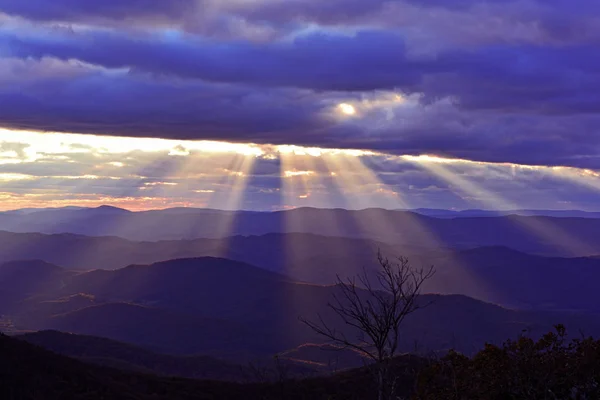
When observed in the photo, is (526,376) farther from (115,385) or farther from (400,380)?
(115,385)

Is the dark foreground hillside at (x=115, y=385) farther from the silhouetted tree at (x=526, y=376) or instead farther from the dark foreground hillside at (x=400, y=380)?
the silhouetted tree at (x=526, y=376)

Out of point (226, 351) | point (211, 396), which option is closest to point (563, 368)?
point (211, 396)

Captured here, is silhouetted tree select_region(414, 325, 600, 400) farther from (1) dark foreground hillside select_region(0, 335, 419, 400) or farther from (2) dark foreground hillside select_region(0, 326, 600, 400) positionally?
(1) dark foreground hillside select_region(0, 335, 419, 400)

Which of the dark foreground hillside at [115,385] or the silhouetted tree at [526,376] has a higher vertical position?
the silhouetted tree at [526,376]

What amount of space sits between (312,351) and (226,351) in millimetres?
34542

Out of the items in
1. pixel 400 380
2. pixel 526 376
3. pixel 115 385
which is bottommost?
pixel 115 385

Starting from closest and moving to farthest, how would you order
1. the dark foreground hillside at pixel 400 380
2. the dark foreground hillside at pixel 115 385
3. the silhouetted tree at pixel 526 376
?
the silhouetted tree at pixel 526 376
the dark foreground hillside at pixel 400 380
the dark foreground hillside at pixel 115 385

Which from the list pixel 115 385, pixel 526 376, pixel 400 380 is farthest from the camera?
pixel 400 380

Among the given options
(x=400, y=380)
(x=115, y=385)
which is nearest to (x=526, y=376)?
(x=400, y=380)

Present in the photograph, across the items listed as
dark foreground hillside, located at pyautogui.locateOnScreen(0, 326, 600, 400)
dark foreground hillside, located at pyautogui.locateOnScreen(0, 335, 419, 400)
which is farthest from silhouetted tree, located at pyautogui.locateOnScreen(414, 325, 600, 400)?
dark foreground hillside, located at pyautogui.locateOnScreen(0, 335, 419, 400)

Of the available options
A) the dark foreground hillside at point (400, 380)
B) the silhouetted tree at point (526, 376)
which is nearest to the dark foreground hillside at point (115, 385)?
the dark foreground hillside at point (400, 380)

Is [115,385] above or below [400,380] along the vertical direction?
below

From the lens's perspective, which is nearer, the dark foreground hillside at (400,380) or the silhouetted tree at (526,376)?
the silhouetted tree at (526,376)

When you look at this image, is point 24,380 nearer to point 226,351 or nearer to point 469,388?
point 469,388
